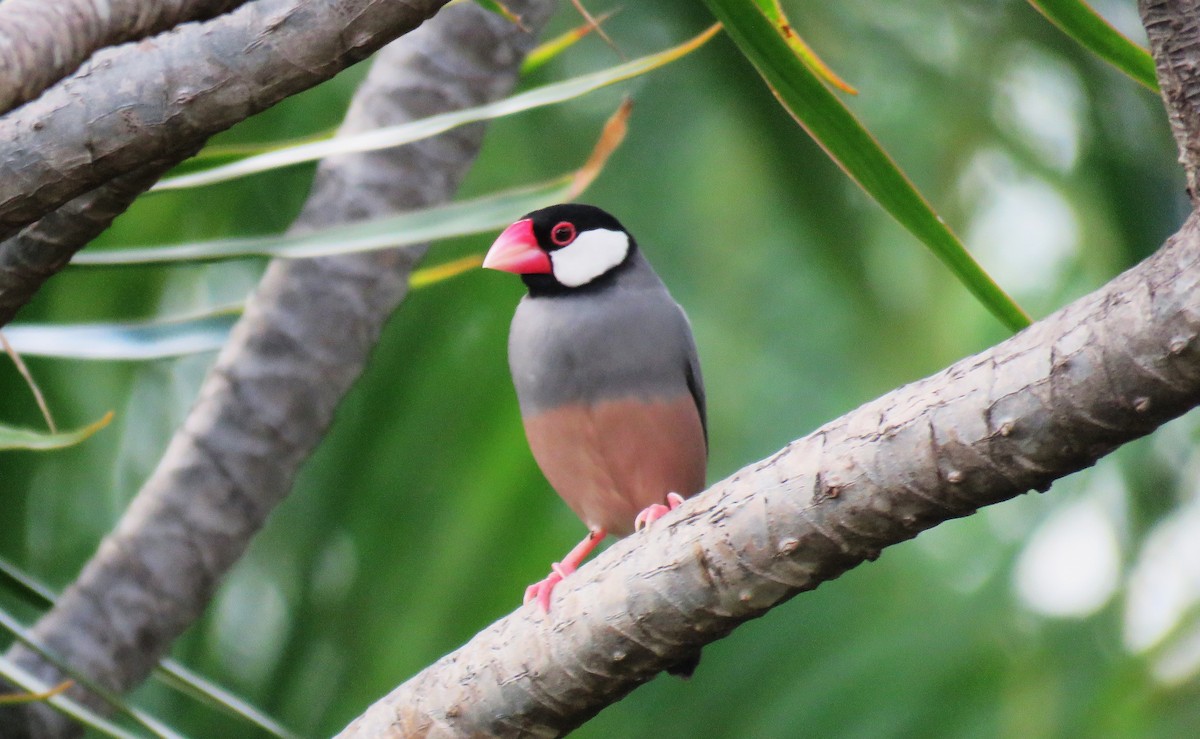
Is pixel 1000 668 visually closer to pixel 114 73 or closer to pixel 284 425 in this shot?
pixel 284 425

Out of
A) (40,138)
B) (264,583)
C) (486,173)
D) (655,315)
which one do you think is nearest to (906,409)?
(40,138)

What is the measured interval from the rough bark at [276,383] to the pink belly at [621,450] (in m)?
0.50

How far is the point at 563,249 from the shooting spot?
6.37ft

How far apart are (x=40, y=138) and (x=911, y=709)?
7.26 ft

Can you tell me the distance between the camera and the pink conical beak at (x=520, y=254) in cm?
189

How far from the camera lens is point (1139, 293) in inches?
31.5

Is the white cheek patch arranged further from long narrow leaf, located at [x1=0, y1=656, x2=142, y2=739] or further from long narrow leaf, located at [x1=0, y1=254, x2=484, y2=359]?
long narrow leaf, located at [x1=0, y1=656, x2=142, y2=739]

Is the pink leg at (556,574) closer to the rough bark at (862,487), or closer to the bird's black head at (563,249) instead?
the rough bark at (862,487)

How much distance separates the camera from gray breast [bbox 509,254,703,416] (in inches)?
69.9

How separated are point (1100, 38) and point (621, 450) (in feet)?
2.86

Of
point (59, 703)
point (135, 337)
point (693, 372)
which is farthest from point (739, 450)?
point (59, 703)

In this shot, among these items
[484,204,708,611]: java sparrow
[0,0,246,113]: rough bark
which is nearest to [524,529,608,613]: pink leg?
[484,204,708,611]: java sparrow

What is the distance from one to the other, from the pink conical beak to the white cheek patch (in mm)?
22

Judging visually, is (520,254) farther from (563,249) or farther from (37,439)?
(37,439)
